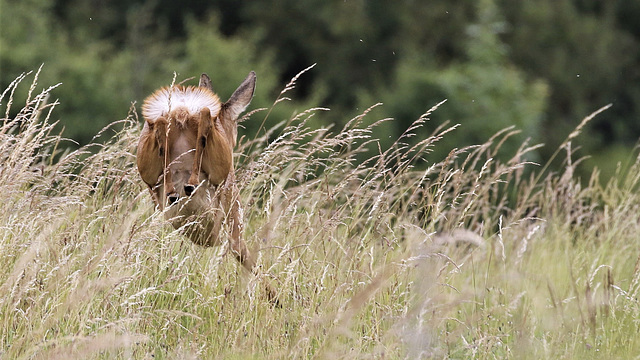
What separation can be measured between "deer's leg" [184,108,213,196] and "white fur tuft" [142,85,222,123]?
5.3 inches

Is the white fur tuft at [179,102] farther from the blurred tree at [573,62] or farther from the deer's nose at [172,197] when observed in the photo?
the blurred tree at [573,62]

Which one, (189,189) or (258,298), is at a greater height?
(189,189)

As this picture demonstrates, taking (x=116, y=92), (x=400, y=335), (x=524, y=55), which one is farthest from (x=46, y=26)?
(x=400, y=335)

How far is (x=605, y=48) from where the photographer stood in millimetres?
35781

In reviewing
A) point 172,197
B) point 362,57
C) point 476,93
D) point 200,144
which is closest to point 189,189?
point 172,197

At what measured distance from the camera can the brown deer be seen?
4.72 metres

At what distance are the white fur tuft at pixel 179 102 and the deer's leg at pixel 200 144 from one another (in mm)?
135

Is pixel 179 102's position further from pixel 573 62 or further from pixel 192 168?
pixel 573 62

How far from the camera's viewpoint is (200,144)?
15.6ft

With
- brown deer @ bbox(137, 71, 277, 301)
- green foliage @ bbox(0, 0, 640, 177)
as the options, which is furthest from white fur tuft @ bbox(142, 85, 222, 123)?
green foliage @ bbox(0, 0, 640, 177)

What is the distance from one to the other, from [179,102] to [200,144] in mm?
363

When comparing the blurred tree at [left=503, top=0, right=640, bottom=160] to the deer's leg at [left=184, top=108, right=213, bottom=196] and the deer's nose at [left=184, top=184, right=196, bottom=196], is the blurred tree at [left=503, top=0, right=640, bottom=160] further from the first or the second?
the deer's nose at [left=184, top=184, right=196, bottom=196]

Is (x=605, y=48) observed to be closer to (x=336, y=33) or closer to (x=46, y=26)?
(x=336, y=33)

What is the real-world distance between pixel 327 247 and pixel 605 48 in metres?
33.0
